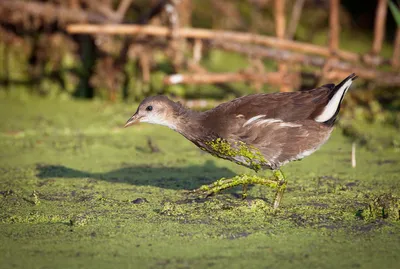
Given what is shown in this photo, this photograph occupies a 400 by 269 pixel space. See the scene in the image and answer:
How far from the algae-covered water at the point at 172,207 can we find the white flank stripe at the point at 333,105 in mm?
544

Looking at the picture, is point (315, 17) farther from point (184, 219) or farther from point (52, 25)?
point (184, 219)

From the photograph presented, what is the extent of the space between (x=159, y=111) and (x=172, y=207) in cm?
77

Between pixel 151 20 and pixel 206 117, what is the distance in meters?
3.55

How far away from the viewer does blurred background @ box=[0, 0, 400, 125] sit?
7.25 m

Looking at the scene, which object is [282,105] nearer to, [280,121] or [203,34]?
[280,121]

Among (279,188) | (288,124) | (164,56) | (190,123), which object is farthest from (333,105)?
(164,56)

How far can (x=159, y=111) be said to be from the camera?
14.7 ft

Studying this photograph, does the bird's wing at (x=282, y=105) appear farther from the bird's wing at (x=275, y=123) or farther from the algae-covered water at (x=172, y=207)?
the algae-covered water at (x=172, y=207)

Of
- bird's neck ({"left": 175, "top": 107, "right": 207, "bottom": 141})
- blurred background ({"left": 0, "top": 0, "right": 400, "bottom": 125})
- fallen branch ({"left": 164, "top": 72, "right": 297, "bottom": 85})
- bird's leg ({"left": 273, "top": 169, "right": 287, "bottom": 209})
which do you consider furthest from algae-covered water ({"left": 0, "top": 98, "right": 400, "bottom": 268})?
blurred background ({"left": 0, "top": 0, "right": 400, "bottom": 125})

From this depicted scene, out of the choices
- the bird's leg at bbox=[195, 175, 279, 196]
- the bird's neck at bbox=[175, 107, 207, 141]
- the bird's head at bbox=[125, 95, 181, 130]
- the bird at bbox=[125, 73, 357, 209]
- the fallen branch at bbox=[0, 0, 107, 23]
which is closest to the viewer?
the bird's leg at bbox=[195, 175, 279, 196]

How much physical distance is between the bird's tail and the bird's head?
98 cm

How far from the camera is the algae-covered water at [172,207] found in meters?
3.22

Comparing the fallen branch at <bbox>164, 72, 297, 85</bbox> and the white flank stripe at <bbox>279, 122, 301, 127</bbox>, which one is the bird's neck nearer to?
the white flank stripe at <bbox>279, 122, 301, 127</bbox>

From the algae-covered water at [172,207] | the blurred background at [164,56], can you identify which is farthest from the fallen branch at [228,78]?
the algae-covered water at [172,207]
